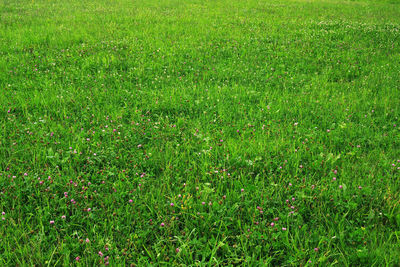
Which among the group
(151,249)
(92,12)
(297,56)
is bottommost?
(151,249)

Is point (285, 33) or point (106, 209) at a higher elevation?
point (285, 33)

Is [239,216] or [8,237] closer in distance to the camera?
[8,237]

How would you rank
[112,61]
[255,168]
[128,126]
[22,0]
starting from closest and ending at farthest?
[255,168]
[128,126]
[112,61]
[22,0]

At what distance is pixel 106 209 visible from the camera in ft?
10.9

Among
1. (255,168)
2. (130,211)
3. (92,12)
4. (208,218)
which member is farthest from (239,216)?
(92,12)

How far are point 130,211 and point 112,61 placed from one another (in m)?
5.40

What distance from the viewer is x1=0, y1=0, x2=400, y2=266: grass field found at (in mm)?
2885

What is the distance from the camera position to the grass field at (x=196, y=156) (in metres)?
2.88

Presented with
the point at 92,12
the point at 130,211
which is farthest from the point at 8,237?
the point at 92,12

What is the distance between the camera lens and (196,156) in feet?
13.8

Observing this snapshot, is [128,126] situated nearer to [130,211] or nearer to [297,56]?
[130,211]

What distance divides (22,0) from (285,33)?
56.7 ft

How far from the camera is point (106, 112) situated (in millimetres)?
5301

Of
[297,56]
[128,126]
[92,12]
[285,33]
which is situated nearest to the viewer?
[128,126]
